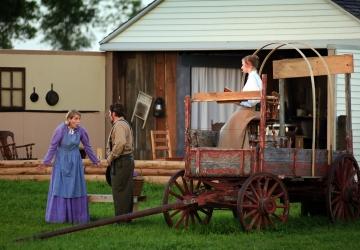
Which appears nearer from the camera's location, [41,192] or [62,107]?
[41,192]

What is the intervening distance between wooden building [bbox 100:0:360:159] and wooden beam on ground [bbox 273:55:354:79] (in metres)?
6.08

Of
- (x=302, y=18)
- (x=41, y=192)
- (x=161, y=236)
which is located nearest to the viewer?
(x=161, y=236)

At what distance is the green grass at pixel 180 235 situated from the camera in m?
11.3

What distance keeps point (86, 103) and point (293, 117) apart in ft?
14.9

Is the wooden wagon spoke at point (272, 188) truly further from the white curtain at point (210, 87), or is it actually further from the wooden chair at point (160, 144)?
the white curtain at point (210, 87)

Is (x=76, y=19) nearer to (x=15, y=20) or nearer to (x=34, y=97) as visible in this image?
(x=15, y=20)

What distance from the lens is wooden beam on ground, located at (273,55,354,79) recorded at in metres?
13.8

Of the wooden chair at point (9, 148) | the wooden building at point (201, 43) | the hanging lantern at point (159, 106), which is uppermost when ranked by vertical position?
the wooden building at point (201, 43)

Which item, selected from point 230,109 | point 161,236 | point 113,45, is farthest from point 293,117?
point 161,236

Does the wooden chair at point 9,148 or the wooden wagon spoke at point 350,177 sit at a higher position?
the wooden chair at point 9,148

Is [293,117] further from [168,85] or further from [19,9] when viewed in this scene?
[19,9]

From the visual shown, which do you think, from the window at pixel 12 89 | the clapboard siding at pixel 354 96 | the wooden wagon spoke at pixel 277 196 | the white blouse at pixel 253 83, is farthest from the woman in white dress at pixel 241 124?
the window at pixel 12 89

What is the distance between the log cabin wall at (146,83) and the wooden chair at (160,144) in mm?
233

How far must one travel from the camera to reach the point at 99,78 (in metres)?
22.1
